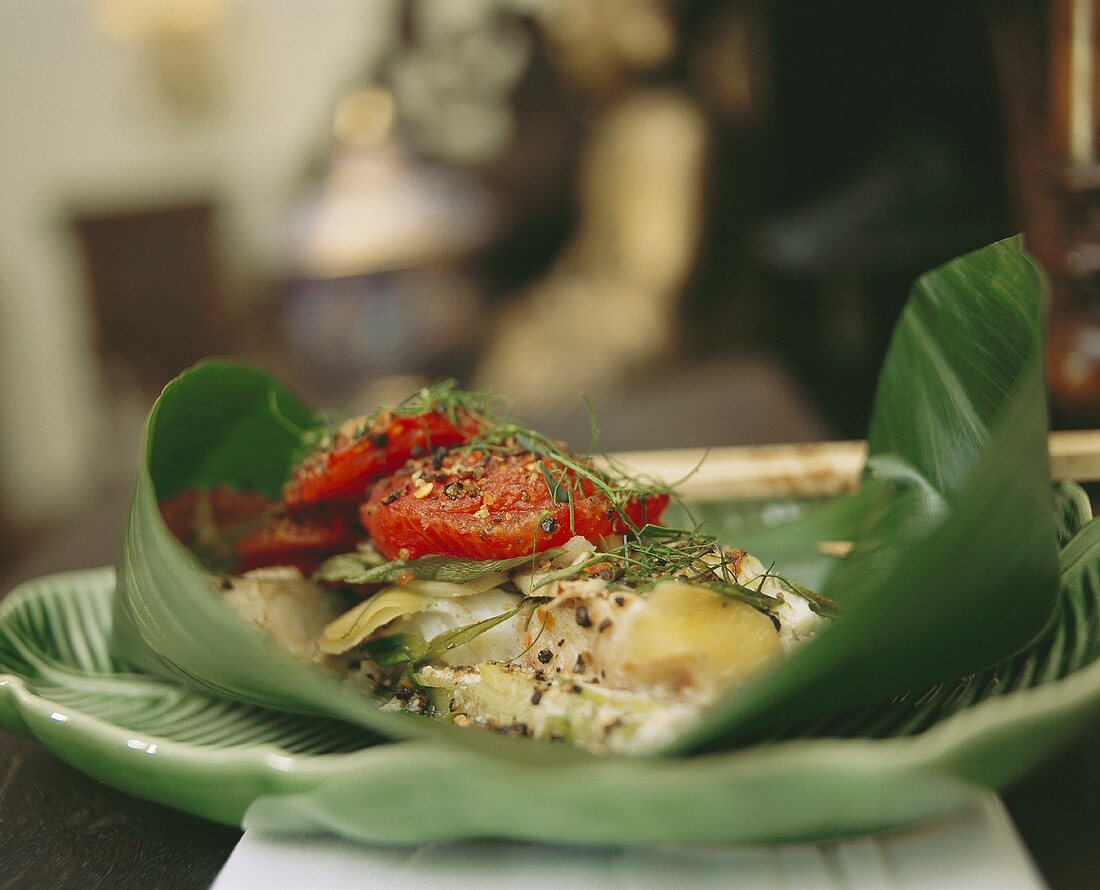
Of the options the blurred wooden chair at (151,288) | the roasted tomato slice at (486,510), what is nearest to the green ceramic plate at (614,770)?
the roasted tomato slice at (486,510)

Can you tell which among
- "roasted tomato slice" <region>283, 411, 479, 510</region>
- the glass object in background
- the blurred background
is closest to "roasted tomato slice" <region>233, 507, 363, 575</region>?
"roasted tomato slice" <region>283, 411, 479, 510</region>

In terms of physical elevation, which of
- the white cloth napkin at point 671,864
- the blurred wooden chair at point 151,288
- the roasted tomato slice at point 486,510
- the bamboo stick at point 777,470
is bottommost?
the blurred wooden chair at point 151,288

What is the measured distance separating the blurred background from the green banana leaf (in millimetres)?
4335

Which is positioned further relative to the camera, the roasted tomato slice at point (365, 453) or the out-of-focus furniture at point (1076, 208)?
the out-of-focus furniture at point (1076, 208)

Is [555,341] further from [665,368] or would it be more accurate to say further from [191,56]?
[191,56]

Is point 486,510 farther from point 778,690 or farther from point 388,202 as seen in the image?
point 388,202

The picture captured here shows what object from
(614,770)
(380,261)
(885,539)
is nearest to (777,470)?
(885,539)

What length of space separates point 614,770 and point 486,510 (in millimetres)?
527

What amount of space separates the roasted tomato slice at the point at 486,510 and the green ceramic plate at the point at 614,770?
274 mm

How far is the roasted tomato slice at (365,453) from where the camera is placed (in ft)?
4.80

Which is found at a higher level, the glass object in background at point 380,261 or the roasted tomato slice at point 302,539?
the roasted tomato slice at point 302,539

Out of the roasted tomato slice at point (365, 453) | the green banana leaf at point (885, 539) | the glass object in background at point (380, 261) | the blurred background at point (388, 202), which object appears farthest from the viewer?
the glass object in background at point (380, 261)

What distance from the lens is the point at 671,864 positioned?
96 centimetres

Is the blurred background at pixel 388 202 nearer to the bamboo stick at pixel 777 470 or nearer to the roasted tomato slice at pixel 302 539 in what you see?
the bamboo stick at pixel 777 470
